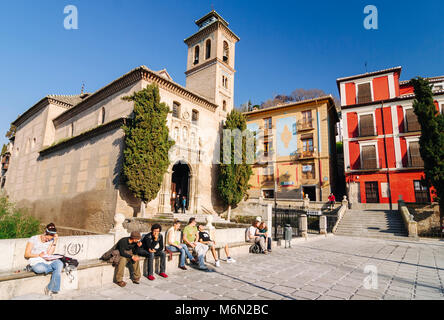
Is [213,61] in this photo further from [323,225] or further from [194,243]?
[194,243]

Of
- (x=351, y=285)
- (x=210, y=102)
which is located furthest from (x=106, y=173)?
(x=351, y=285)

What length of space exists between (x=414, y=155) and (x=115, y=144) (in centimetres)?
2635

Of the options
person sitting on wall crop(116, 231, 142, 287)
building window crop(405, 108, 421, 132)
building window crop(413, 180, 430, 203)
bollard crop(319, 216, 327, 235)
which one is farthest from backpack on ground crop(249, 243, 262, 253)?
building window crop(405, 108, 421, 132)

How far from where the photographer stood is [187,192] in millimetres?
20344

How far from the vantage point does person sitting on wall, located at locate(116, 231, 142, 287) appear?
16.3 ft

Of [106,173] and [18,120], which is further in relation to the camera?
[18,120]

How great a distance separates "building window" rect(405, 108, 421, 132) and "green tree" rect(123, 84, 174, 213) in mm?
23073

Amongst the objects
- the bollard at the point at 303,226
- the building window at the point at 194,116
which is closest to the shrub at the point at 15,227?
the building window at the point at 194,116

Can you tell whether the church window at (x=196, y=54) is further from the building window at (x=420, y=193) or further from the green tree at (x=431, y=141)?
the building window at (x=420, y=193)

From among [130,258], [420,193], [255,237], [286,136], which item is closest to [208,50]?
[286,136]

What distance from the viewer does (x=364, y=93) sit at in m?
26.1

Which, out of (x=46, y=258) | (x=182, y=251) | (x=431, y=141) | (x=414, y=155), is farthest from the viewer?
(x=414, y=155)
